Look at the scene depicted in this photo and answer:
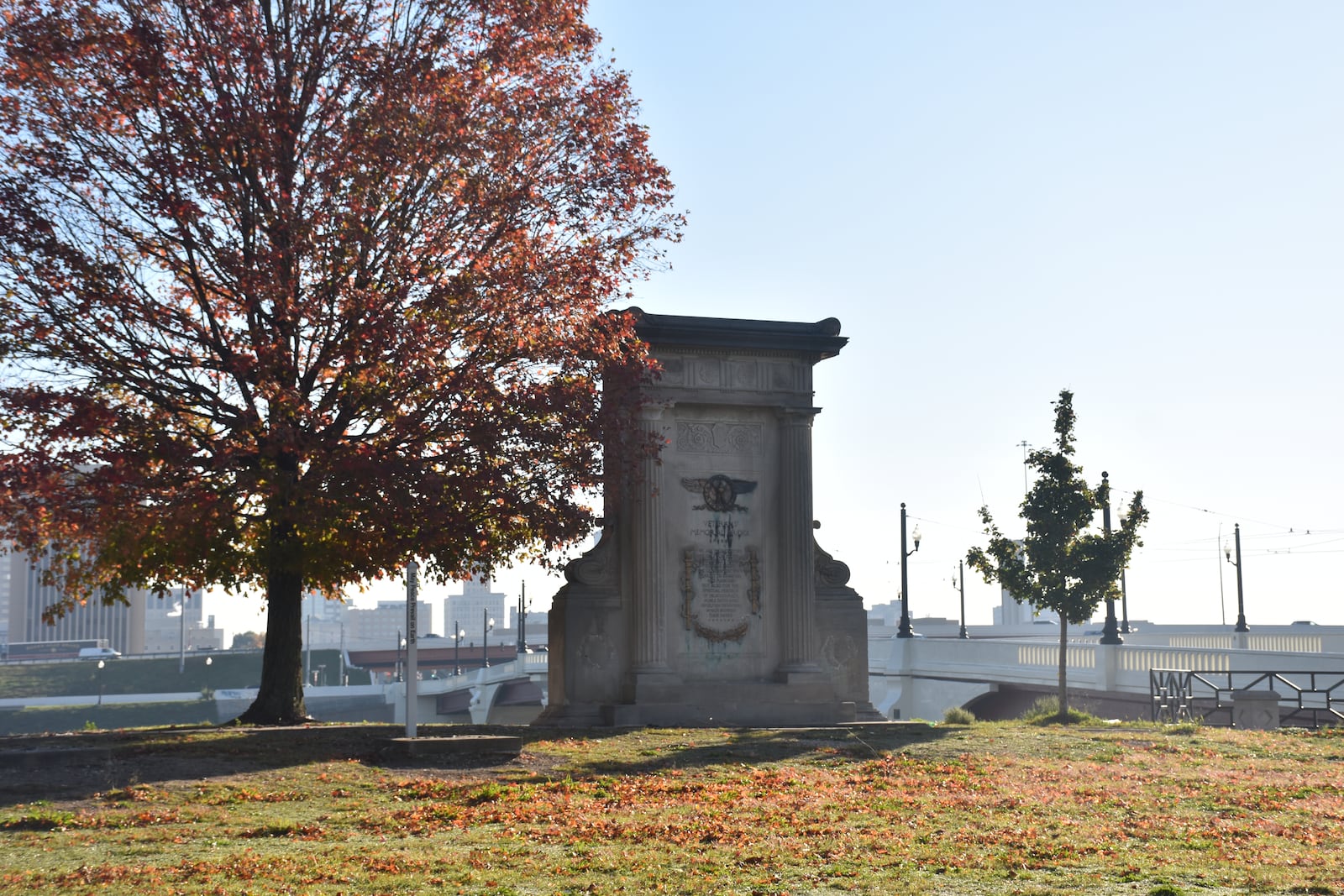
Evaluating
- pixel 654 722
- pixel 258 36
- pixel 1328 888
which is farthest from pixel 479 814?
pixel 258 36

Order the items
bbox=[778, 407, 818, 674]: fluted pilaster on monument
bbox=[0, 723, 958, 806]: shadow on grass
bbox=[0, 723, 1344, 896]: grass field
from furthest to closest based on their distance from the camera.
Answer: bbox=[778, 407, 818, 674]: fluted pilaster on monument → bbox=[0, 723, 958, 806]: shadow on grass → bbox=[0, 723, 1344, 896]: grass field

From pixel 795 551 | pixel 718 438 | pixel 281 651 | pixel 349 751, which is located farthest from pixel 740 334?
pixel 349 751

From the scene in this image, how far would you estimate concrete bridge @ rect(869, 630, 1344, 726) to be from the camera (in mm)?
30484

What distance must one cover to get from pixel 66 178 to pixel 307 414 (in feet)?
14.7

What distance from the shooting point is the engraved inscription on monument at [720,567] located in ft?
75.4

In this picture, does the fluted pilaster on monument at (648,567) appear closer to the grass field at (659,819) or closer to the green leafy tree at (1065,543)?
the grass field at (659,819)

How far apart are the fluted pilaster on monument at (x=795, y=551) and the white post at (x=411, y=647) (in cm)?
864

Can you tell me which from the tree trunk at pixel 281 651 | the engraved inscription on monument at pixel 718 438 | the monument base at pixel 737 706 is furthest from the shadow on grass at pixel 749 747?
the engraved inscription on monument at pixel 718 438

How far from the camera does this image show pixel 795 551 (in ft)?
76.8

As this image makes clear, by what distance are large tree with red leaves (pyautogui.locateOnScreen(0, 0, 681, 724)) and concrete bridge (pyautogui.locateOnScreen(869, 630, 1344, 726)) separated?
16.8 metres

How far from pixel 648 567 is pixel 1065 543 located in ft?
45.0

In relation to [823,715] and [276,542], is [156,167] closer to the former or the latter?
[276,542]

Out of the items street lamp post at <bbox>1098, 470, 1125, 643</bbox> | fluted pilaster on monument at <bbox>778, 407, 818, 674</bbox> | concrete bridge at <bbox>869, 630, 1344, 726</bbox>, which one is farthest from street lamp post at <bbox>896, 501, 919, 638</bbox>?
fluted pilaster on monument at <bbox>778, 407, 818, 674</bbox>

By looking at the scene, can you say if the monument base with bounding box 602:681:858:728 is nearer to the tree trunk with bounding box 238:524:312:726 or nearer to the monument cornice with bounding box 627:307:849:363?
the tree trunk with bounding box 238:524:312:726
